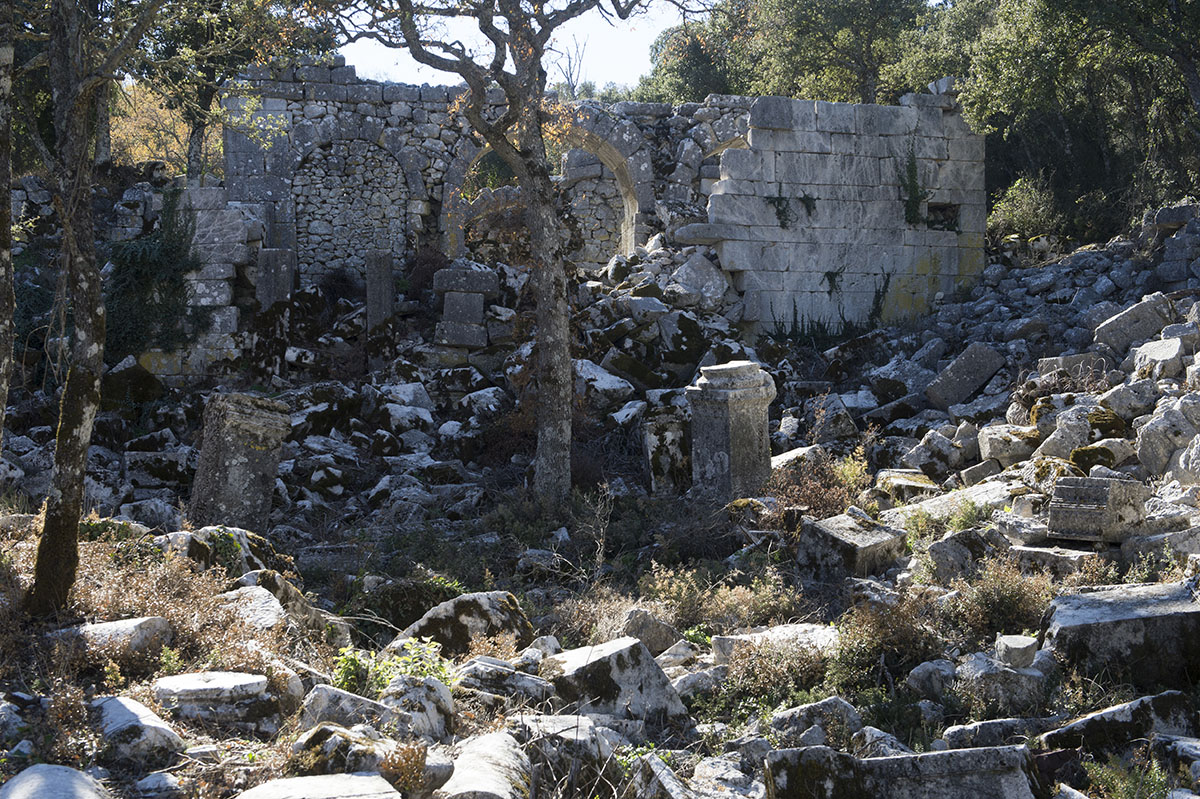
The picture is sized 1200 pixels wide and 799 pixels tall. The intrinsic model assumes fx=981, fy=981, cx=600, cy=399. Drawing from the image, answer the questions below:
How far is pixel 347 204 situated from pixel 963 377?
10.3m

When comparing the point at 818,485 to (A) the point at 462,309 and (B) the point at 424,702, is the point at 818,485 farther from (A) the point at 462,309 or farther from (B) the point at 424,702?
(A) the point at 462,309

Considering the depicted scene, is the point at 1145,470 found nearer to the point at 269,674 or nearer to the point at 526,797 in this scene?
the point at 526,797

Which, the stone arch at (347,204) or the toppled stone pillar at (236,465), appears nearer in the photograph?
the toppled stone pillar at (236,465)

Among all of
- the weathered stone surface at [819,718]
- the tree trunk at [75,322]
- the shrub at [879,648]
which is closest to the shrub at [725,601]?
the shrub at [879,648]

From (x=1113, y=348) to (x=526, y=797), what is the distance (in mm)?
8496

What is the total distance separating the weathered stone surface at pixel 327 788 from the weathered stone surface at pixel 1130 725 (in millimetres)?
2701

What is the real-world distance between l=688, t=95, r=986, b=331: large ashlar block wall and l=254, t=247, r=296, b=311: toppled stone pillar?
551 cm

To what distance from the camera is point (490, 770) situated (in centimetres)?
353

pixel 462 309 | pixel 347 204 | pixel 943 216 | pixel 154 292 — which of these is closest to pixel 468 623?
pixel 462 309

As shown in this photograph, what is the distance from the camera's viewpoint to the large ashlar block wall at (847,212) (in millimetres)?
13055

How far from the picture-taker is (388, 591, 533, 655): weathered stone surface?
5418 mm

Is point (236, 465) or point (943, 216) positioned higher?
point (943, 216)

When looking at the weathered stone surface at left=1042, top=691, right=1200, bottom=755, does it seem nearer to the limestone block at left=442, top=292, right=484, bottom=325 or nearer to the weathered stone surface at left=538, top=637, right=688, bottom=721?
the weathered stone surface at left=538, top=637, right=688, bottom=721

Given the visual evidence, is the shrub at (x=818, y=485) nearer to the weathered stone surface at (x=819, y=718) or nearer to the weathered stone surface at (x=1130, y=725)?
the weathered stone surface at (x=819, y=718)
